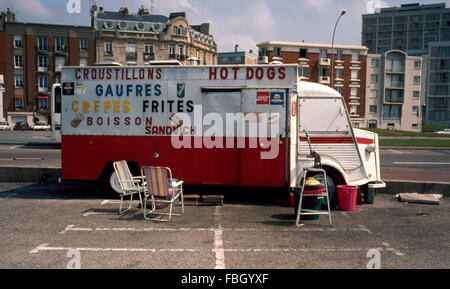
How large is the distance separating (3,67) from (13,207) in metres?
65.9

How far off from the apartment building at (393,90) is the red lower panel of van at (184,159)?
76.5m

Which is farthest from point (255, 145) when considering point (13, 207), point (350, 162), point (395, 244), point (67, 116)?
point (13, 207)

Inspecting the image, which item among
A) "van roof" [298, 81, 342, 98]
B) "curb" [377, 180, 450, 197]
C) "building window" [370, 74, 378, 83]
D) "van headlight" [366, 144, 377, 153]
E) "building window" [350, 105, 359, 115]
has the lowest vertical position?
"curb" [377, 180, 450, 197]

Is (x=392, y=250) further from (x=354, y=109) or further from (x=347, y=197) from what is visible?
(x=354, y=109)

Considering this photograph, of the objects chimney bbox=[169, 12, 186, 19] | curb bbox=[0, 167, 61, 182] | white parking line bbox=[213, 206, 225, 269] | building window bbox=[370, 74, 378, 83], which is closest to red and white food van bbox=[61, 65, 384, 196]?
white parking line bbox=[213, 206, 225, 269]

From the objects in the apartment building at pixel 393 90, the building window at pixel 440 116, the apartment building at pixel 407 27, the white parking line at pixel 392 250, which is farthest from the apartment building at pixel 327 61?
the apartment building at pixel 407 27

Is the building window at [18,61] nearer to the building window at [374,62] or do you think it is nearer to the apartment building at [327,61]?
the apartment building at [327,61]

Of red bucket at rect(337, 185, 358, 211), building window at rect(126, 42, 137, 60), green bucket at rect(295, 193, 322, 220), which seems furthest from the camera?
building window at rect(126, 42, 137, 60)

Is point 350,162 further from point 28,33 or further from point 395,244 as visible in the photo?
point 28,33

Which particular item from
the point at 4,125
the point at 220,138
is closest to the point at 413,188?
the point at 220,138

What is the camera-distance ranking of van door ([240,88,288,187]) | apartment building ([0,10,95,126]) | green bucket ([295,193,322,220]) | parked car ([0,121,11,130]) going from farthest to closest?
apartment building ([0,10,95,126]) < parked car ([0,121,11,130]) < van door ([240,88,288,187]) < green bucket ([295,193,322,220])

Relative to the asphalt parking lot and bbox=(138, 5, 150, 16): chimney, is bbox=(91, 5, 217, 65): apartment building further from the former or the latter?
the asphalt parking lot

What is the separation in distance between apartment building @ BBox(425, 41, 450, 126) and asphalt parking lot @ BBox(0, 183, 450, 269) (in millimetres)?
112423

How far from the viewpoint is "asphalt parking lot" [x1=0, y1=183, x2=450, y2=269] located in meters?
5.66
